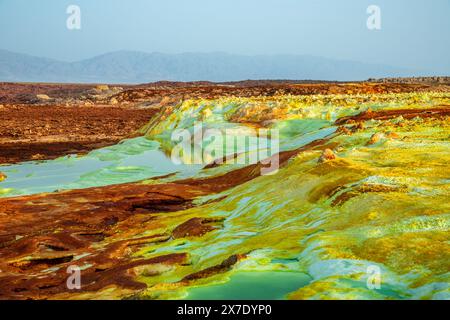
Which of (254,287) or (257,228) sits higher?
(254,287)

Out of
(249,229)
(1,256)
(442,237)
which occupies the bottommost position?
(1,256)

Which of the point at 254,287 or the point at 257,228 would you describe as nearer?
the point at 254,287

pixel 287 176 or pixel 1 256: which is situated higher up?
pixel 287 176

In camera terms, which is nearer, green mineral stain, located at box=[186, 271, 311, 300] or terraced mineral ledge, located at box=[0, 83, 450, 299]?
green mineral stain, located at box=[186, 271, 311, 300]

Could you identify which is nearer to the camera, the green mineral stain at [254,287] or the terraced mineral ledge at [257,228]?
the green mineral stain at [254,287]

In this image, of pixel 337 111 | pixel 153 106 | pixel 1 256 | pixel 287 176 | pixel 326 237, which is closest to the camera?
pixel 326 237
